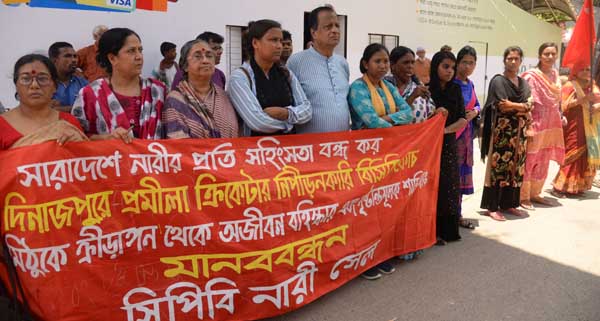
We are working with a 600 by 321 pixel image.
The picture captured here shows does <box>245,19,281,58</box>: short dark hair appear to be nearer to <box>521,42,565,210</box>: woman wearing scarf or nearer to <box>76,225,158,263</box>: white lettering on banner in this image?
<box>76,225,158,263</box>: white lettering on banner

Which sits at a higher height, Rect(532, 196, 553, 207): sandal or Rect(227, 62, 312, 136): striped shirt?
Rect(227, 62, 312, 136): striped shirt

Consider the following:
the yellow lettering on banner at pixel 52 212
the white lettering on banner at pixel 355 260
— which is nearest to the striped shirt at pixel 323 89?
the white lettering on banner at pixel 355 260

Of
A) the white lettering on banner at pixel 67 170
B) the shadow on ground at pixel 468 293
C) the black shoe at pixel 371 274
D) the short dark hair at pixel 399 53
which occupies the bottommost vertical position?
the shadow on ground at pixel 468 293

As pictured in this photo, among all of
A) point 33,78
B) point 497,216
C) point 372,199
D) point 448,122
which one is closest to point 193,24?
point 448,122

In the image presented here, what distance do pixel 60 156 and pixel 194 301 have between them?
1.04 meters

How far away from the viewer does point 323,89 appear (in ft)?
11.4

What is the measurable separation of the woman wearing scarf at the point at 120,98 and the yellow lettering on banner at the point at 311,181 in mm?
788

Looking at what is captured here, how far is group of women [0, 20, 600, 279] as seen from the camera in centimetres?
266

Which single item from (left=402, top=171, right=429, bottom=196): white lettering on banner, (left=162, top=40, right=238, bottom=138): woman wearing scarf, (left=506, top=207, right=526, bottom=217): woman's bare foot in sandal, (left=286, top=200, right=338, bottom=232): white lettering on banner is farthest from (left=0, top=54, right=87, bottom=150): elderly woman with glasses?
(left=506, top=207, right=526, bottom=217): woman's bare foot in sandal

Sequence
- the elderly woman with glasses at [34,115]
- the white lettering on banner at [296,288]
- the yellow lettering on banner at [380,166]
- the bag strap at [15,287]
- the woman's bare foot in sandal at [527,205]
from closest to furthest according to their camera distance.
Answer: the bag strap at [15,287]
the elderly woman with glasses at [34,115]
the white lettering on banner at [296,288]
the yellow lettering on banner at [380,166]
the woman's bare foot in sandal at [527,205]

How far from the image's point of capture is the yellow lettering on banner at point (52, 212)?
7.63 feet

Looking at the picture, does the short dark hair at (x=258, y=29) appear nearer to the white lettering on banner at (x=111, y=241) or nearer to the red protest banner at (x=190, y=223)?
the red protest banner at (x=190, y=223)

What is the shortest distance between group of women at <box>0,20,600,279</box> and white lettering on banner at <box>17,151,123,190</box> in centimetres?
13

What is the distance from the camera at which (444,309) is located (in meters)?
3.14
